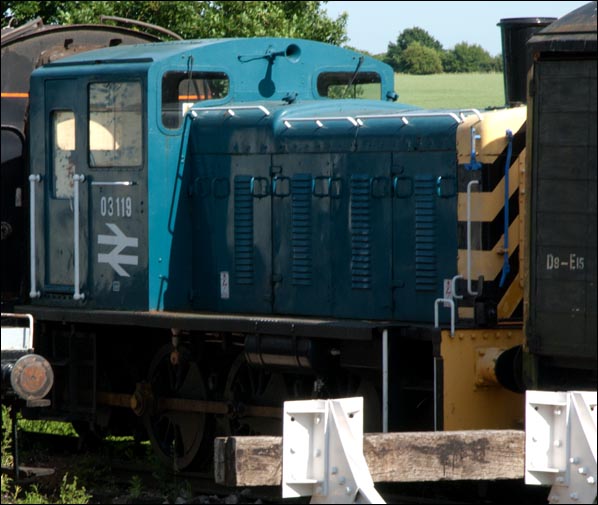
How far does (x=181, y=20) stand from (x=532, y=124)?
9663mm

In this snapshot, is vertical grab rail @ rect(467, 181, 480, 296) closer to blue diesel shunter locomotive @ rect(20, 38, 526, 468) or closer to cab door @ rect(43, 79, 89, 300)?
blue diesel shunter locomotive @ rect(20, 38, 526, 468)

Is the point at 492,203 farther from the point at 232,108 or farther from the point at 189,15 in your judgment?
→ the point at 189,15

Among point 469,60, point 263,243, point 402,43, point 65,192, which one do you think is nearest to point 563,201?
point 263,243

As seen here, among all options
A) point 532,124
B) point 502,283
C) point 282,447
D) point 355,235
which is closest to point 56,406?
point 355,235

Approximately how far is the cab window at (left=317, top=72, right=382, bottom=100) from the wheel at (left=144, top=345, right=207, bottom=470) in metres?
2.56

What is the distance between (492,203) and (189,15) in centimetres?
874

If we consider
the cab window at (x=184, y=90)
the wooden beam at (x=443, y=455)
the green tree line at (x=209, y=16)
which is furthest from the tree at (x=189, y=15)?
the wooden beam at (x=443, y=455)

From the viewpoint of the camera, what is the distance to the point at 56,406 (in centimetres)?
1115

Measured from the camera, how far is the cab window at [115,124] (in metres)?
10.3

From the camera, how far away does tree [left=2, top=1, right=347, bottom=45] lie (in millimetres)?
16469

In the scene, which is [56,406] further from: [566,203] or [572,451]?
[572,451]

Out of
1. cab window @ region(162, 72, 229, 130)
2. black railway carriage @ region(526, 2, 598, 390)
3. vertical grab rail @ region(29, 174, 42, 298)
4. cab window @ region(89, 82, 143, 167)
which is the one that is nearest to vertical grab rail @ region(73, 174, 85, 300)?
cab window @ region(89, 82, 143, 167)

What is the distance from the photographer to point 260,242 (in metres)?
10.2

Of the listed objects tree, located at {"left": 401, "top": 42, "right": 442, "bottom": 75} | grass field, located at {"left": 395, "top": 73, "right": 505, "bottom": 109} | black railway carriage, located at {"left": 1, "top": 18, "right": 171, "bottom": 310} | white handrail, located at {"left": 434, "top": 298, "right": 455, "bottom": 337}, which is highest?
tree, located at {"left": 401, "top": 42, "right": 442, "bottom": 75}
